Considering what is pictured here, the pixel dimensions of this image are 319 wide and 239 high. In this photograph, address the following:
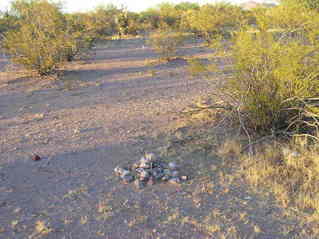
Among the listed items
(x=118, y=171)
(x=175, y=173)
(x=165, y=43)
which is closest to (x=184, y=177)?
(x=175, y=173)

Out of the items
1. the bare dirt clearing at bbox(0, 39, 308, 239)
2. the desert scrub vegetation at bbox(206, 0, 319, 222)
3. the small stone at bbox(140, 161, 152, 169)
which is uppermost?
the desert scrub vegetation at bbox(206, 0, 319, 222)

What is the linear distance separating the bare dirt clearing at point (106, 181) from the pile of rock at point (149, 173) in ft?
0.44

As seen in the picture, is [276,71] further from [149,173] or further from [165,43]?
[165,43]

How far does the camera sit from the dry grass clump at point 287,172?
13.1 ft

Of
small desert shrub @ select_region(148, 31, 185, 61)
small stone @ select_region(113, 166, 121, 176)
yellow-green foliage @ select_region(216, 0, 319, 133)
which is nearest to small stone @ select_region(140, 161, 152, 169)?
small stone @ select_region(113, 166, 121, 176)

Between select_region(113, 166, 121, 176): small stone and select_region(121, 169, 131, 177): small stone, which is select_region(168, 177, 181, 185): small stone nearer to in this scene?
select_region(121, 169, 131, 177): small stone

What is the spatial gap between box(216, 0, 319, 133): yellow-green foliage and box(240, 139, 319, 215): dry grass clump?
0.50m

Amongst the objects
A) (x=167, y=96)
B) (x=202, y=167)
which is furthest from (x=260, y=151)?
(x=167, y=96)

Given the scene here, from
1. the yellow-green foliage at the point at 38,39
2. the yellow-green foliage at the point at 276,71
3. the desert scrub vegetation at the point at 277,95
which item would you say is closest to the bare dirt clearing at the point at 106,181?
the desert scrub vegetation at the point at 277,95

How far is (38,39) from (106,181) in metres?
8.26

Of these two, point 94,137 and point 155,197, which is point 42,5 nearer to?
point 94,137

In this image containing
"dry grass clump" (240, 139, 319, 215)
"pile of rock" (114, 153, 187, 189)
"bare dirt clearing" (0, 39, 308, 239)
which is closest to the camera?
"bare dirt clearing" (0, 39, 308, 239)

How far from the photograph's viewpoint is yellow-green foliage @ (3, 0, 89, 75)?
1115cm

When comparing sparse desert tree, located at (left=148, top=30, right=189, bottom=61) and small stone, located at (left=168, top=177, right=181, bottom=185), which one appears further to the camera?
sparse desert tree, located at (left=148, top=30, right=189, bottom=61)
